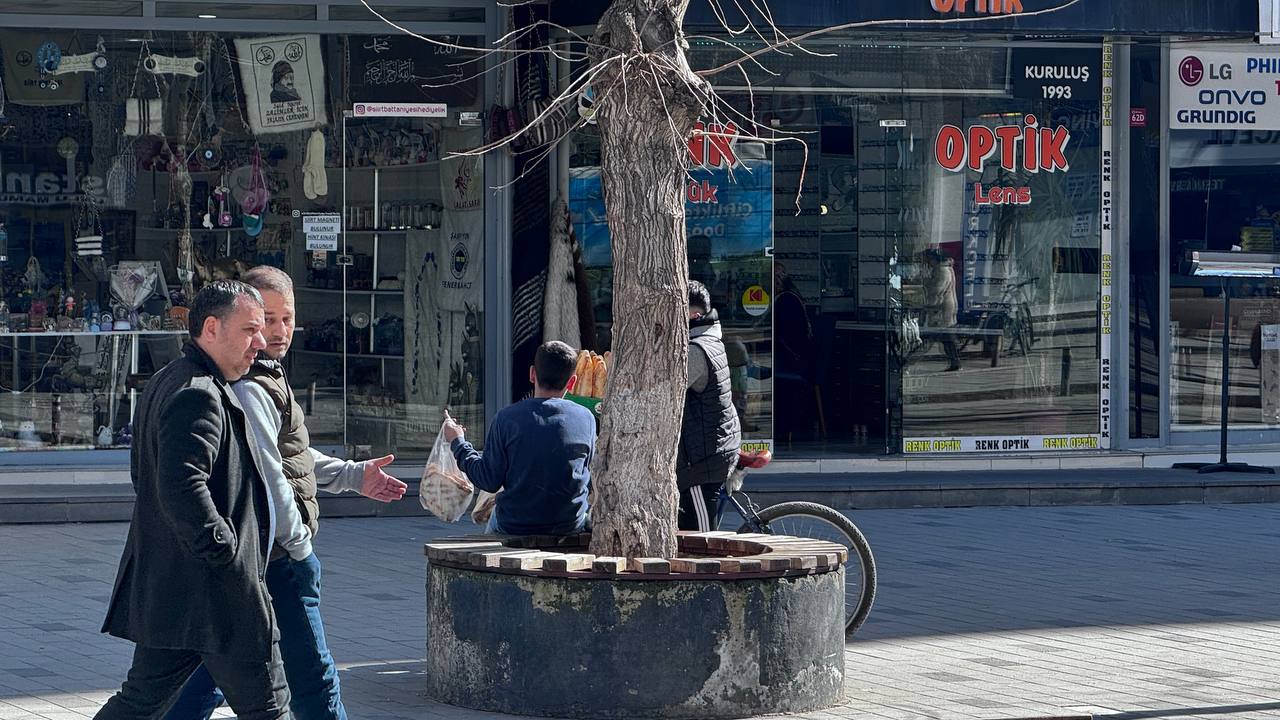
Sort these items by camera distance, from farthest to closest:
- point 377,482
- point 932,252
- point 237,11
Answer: point 932,252
point 237,11
point 377,482

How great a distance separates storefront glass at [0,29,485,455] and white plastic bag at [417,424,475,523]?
7.03 m

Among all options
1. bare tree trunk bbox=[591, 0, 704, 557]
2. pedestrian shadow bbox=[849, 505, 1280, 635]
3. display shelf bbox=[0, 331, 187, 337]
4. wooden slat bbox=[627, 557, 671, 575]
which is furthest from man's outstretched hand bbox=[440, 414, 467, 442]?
display shelf bbox=[0, 331, 187, 337]

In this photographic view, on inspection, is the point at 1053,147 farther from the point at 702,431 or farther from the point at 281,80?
the point at 702,431

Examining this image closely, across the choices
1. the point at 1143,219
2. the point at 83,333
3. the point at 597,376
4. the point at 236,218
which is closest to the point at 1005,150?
the point at 1143,219

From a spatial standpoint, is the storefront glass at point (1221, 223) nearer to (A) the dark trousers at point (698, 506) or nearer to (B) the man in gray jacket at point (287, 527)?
(A) the dark trousers at point (698, 506)

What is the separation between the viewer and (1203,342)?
604 inches

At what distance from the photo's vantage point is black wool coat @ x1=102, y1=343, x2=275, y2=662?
189 inches

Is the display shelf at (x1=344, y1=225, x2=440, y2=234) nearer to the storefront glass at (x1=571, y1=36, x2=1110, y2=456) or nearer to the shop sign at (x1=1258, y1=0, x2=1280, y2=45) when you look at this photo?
the storefront glass at (x1=571, y1=36, x2=1110, y2=456)

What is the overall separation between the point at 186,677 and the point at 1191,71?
1192 centimetres

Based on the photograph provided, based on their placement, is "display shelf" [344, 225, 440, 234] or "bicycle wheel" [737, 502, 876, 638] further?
"display shelf" [344, 225, 440, 234]

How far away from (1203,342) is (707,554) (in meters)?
8.83

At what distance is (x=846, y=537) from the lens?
863 cm

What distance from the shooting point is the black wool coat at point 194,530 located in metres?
4.80

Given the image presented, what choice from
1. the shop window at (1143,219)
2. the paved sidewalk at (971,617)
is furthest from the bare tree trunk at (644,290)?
the shop window at (1143,219)
